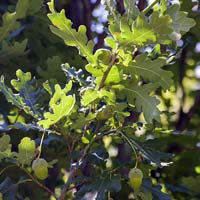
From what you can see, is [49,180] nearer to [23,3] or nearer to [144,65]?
[23,3]

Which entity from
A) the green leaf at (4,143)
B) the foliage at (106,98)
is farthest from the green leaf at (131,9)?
the green leaf at (4,143)

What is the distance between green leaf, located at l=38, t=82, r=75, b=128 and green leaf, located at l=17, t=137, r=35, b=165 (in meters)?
0.07

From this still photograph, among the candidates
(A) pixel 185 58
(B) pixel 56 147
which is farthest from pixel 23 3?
(A) pixel 185 58

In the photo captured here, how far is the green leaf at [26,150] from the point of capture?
1421 millimetres

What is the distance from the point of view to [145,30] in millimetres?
1281

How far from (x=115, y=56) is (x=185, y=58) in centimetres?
122

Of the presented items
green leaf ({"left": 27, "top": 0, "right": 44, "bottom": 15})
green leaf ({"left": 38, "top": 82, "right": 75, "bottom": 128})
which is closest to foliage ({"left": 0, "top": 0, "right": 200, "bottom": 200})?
green leaf ({"left": 38, "top": 82, "right": 75, "bottom": 128})

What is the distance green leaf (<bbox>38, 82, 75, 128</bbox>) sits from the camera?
1.34m

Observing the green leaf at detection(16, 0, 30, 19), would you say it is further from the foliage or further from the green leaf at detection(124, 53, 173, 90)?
the green leaf at detection(124, 53, 173, 90)

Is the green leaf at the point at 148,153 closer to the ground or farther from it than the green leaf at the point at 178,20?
closer to the ground

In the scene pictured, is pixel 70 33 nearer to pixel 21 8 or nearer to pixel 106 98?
pixel 106 98

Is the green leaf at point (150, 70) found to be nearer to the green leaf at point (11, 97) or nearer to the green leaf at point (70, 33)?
the green leaf at point (70, 33)

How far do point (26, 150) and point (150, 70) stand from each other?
33cm

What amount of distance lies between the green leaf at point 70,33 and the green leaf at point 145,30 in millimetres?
101
